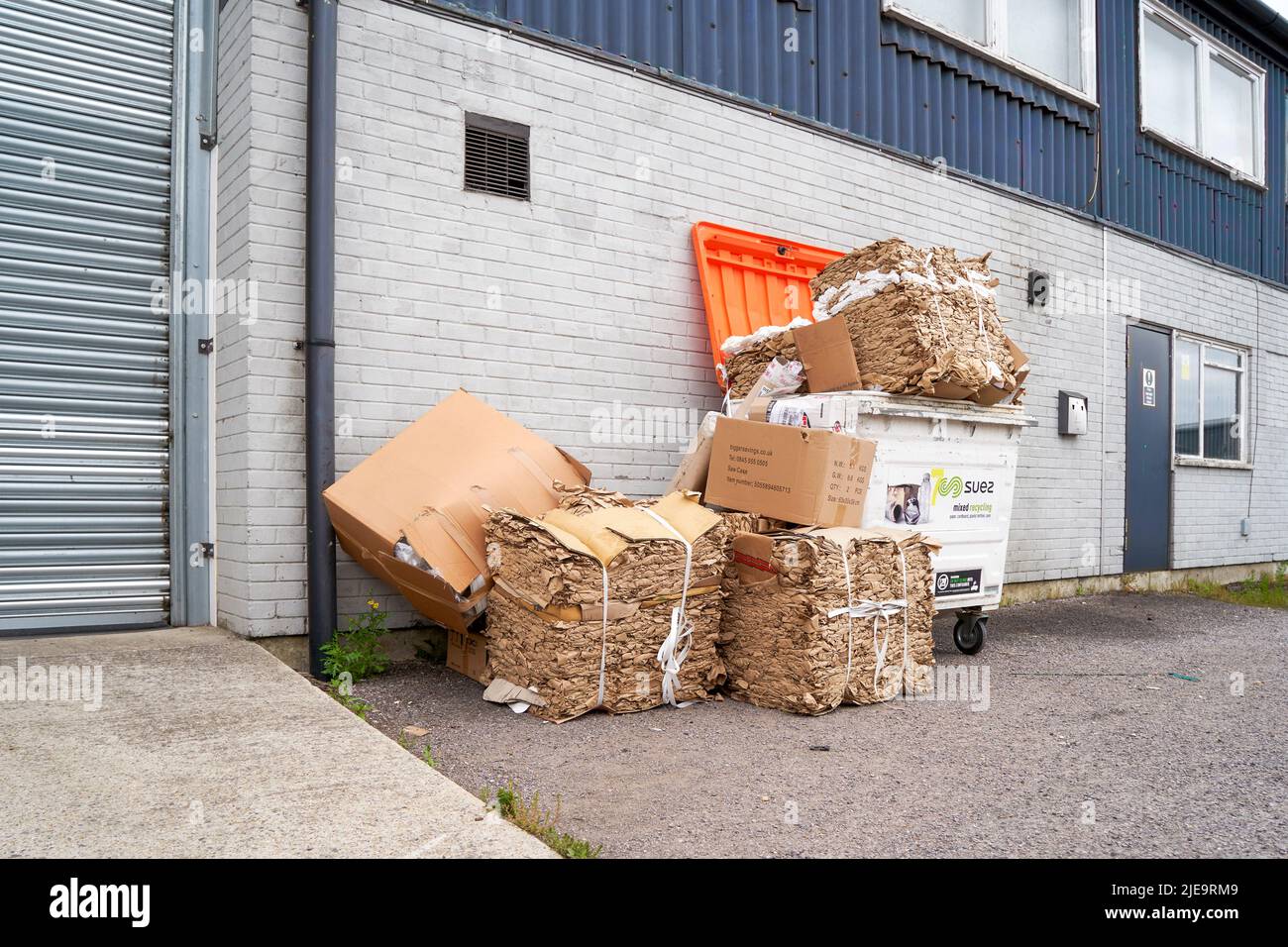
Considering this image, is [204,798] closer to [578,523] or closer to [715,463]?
[578,523]

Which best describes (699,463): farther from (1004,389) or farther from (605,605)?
(1004,389)

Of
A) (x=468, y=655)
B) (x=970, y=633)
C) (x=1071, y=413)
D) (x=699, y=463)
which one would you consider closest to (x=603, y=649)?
(x=468, y=655)

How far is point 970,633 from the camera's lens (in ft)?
19.5

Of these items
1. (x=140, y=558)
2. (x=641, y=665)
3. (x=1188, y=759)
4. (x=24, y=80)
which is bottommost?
(x=1188, y=759)

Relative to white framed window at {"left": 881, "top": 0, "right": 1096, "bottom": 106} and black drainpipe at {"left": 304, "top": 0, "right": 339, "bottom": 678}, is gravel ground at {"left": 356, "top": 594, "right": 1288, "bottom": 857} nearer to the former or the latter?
black drainpipe at {"left": 304, "top": 0, "right": 339, "bottom": 678}

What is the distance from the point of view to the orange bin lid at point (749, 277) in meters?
6.18

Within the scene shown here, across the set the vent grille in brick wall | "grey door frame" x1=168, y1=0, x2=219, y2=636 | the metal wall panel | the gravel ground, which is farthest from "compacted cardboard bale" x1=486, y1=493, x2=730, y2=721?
the metal wall panel

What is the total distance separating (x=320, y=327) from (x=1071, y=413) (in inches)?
279

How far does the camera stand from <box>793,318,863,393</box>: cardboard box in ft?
17.0

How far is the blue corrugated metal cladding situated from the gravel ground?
13.8 feet

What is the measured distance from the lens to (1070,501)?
28.9 feet
